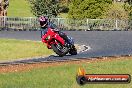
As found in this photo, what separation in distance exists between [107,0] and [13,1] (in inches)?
1386

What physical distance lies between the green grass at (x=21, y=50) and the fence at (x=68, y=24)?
66.0 feet

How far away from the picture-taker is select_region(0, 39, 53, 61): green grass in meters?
23.5

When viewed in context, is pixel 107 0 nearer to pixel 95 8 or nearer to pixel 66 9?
pixel 95 8

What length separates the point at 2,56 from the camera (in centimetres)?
2328

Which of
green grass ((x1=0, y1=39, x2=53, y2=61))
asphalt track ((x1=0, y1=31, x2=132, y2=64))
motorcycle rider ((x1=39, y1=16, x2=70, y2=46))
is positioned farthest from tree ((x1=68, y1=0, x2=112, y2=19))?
motorcycle rider ((x1=39, y1=16, x2=70, y2=46))

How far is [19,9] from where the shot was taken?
8275cm

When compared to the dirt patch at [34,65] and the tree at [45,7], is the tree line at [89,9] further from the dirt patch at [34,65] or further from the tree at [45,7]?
the dirt patch at [34,65]

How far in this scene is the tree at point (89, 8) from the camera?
58.2 m

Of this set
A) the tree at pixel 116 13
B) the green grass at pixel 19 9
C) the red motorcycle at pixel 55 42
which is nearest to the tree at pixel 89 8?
the tree at pixel 116 13

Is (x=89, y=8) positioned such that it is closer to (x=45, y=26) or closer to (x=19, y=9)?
(x=19, y=9)

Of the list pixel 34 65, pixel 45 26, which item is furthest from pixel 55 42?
pixel 45 26

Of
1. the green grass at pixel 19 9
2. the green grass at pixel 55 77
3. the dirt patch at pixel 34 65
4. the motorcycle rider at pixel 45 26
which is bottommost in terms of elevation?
the green grass at pixel 19 9

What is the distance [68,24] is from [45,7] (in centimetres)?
1034

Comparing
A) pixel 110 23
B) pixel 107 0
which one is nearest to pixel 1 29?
pixel 110 23
